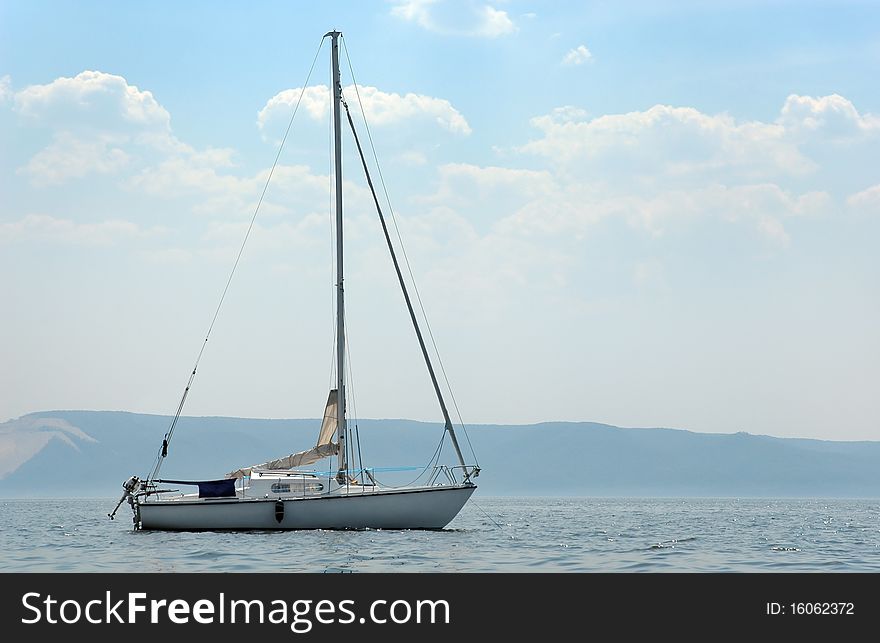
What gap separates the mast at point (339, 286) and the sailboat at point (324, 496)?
0.05 metres

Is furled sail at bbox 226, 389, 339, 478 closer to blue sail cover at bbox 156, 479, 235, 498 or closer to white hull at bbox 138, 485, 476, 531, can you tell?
blue sail cover at bbox 156, 479, 235, 498

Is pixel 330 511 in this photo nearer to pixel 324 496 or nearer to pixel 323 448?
pixel 324 496

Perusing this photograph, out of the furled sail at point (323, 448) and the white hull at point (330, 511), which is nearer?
the white hull at point (330, 511)

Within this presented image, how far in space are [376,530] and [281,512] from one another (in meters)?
4.33

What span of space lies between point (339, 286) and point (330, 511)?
34.5 ft

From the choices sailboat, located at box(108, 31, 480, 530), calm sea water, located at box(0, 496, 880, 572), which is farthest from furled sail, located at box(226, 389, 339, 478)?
calm sea water, located at box(0, 496, 880, 572)

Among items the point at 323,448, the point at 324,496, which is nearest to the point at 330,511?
the point at 324,496

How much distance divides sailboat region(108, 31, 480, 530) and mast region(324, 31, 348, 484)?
5cm

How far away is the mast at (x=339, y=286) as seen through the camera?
173 feet

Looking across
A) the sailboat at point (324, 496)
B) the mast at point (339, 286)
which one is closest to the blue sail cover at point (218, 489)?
the sailboat at point (324, 496)

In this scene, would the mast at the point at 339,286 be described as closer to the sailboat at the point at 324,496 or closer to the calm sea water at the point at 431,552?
the sailboat at the point at 324,496
